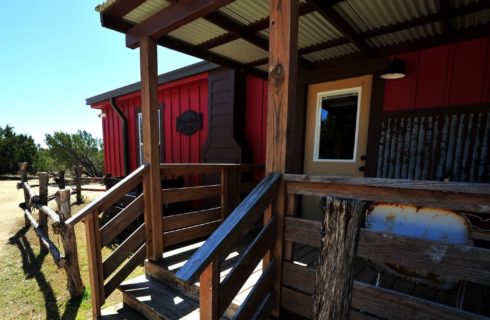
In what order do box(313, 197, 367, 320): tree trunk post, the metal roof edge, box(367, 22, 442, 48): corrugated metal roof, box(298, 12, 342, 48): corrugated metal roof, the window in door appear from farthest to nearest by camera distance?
1. the metal roof edge
2. the window in door
3. box(367, 22, 442, 48): corrugated metal roof
4. box(298, 12, 342, 48): corrugated metal roof
5. box(313, 197, 367, 320): tree trunk post

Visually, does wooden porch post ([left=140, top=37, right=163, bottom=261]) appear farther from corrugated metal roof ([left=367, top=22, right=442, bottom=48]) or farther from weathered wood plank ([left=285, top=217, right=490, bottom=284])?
corrugated metal roof ([left=367, top=22, right=442, bottom=48])

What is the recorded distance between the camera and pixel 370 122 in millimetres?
2725

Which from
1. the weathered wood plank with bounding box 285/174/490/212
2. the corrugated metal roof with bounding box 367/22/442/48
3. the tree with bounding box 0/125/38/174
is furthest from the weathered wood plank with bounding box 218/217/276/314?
the tree with bounding box 0/125/38/174

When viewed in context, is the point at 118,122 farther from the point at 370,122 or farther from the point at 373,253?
the point at 373,253

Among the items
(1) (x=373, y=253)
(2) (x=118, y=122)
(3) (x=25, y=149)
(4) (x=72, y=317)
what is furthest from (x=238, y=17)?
(3) (x=25, y=149)

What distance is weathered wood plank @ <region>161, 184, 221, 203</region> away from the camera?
7.47ft

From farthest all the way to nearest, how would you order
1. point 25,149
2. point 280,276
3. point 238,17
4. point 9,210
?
point 25,149, point 9,210, point 238,17, point 280,276

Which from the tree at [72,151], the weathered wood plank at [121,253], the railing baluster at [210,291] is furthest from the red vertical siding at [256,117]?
the tree at [72,151]

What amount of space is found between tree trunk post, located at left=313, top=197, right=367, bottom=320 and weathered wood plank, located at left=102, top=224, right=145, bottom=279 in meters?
1.83

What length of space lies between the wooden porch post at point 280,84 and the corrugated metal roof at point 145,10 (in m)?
1.02

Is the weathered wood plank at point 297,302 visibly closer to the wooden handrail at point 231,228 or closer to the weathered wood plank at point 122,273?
the wooden handrail at point 231,228

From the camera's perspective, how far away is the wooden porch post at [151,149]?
2.07 m

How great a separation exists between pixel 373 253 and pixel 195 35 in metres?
2.41

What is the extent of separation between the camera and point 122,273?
2074 millimetres
